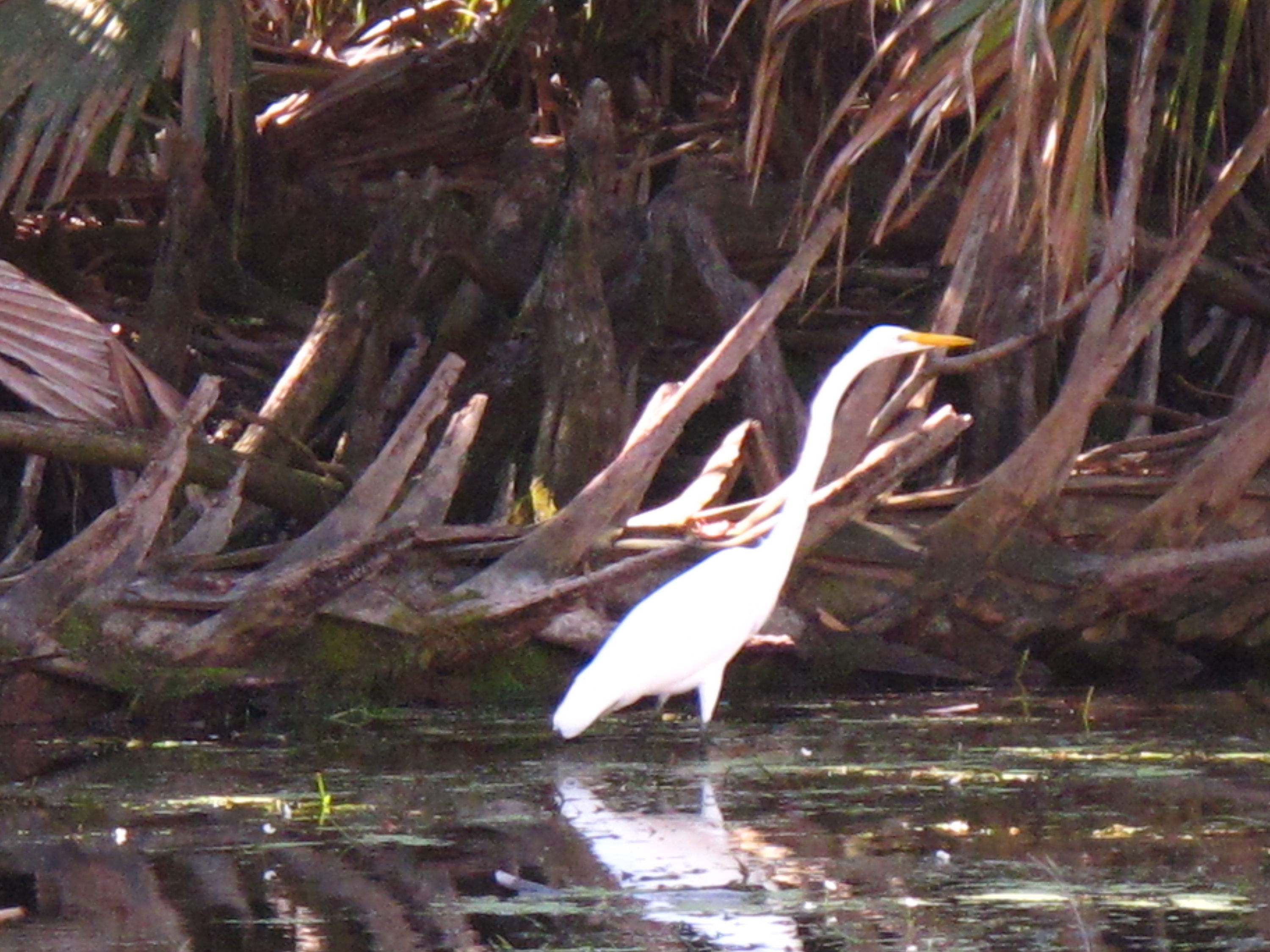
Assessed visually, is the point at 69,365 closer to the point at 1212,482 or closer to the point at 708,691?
the point at 708,691

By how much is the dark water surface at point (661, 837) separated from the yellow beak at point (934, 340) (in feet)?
4.01

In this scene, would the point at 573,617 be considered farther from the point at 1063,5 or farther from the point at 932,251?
the point at 932,251

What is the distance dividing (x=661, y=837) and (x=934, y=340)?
2.60m

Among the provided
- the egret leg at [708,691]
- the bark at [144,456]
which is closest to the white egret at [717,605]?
the egret leg at [708,691]

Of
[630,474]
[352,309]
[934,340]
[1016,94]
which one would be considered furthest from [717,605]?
[352,309]

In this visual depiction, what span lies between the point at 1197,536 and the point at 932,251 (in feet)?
7.73

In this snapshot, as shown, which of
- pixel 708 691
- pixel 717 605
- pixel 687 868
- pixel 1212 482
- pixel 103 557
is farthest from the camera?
pixel 1212 482

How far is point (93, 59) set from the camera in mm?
6910

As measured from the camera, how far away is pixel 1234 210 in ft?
31.7

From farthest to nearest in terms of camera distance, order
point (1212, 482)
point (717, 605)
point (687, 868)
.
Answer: point (1212, 482), point (717, 605), point (687, 868)

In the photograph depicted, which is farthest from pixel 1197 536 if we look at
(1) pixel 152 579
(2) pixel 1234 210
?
(1) pixel 152 579

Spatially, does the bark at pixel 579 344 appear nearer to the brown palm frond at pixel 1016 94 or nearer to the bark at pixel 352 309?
the bark at pixel 352 309

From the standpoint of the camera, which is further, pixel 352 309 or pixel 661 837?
pixel 352 309

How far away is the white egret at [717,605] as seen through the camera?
6.56 meters
